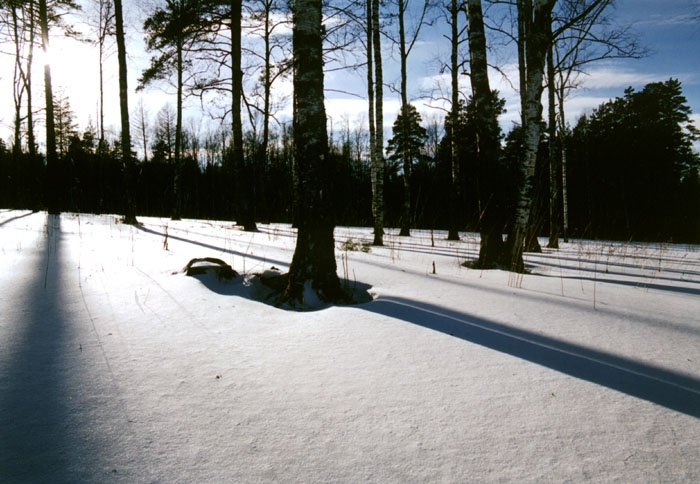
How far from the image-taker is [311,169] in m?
2.94

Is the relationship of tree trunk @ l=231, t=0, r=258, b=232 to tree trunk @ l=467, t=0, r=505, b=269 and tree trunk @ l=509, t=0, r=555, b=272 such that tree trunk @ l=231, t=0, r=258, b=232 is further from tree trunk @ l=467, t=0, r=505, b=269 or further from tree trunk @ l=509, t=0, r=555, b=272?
tree trunk @ l=509, t=0, r=555, b=272

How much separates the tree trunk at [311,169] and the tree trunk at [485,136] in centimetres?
279

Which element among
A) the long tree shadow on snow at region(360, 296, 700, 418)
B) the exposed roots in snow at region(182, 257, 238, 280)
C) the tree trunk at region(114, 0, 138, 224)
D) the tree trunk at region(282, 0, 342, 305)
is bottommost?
the long tree shadow on snow at region(360, 296, 700, 418)

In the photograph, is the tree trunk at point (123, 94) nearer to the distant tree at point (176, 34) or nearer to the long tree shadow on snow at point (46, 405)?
the distant tree at point (176, 34)

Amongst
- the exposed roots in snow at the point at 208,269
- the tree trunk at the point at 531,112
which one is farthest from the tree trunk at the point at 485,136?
the exposed roots in snow at the point at 208,269

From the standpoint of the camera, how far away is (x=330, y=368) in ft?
5.34

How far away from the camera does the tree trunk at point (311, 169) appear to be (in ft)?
9.57

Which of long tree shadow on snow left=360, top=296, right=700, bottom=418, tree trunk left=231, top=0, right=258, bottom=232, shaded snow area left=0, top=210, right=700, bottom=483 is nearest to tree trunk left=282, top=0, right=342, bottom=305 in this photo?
shaded snow area left=0, top=210, right=700, bottom=483

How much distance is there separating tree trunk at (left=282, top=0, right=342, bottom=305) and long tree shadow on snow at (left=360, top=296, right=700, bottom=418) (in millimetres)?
721

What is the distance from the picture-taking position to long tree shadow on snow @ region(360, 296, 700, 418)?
4.65 feet

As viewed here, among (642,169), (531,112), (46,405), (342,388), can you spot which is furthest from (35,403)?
(642,169)

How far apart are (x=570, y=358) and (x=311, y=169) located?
2.26 metres

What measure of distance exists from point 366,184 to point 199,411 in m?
30.7

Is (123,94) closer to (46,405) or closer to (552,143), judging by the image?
(46,405)
